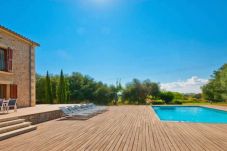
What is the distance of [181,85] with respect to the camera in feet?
168

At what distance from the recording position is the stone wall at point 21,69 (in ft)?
44.1

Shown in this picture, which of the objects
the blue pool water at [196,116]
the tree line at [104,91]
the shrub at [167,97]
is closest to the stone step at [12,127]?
the blue pool water at [196,116]

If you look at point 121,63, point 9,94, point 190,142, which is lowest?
point 190,142

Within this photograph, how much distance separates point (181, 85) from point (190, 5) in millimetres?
37636

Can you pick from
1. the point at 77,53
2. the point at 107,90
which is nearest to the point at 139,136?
the point at 107,90

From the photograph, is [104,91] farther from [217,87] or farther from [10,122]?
[10,122]

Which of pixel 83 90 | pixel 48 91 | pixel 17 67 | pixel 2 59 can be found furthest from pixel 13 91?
pixel 83 90

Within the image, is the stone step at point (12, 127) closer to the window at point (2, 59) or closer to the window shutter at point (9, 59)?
the window shutter at point (9, 59)

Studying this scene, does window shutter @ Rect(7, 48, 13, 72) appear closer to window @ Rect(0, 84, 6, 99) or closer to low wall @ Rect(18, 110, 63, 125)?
window @ Rect(0, 84, 6, 99)

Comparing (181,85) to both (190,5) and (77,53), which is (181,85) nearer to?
(77,53)

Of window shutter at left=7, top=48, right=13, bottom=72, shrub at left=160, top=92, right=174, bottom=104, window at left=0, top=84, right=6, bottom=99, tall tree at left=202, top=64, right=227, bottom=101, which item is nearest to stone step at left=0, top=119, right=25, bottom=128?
window at left=0, top=84, right=6, bottom=99

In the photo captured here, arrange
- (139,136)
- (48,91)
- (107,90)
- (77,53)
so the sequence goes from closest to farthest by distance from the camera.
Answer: (139,136) < (48,91) < (107,90) < (77,53)

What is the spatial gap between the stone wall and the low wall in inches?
163

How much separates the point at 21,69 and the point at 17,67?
48 cm
